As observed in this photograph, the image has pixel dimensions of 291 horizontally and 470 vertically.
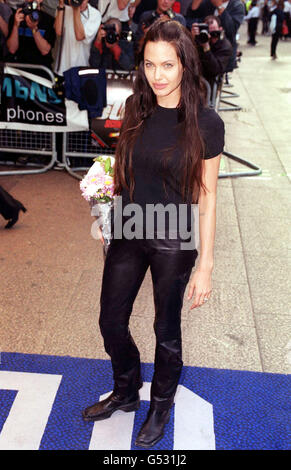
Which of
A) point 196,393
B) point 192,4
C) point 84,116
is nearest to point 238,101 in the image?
point 192,4

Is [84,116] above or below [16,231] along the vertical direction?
above

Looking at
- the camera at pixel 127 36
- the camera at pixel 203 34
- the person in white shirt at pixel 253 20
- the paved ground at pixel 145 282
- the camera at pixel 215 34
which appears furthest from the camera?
the person in white shirt at pixel 253 20

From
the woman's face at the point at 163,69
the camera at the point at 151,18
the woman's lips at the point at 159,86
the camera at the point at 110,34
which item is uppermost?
the woman's face at the point at 163,69

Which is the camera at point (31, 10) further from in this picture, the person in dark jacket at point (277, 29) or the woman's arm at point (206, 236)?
the person in dark jacket at point (277, 29)

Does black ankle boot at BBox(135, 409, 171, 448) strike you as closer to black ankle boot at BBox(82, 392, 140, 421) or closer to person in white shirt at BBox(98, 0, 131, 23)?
black ankle boot at BBox(82, 392, 140, 421)

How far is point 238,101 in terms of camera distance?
44.1 feet

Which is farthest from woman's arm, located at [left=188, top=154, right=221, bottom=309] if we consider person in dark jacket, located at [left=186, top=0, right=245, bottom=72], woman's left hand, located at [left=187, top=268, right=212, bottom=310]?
person in dark jacket, located at [left=186, top=0, right=245, bottom=72]

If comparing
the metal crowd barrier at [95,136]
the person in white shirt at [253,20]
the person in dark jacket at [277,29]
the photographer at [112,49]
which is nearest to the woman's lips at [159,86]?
the metal crowd barrier at [95,136]

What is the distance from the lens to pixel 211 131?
2.54m

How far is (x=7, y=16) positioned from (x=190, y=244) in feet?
18.4

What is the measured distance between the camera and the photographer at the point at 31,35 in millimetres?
6785

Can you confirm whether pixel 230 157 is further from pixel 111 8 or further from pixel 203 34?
pixel 111 8
